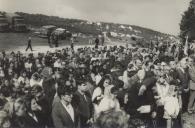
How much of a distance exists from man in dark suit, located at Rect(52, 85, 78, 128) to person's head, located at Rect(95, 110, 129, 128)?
393 mm

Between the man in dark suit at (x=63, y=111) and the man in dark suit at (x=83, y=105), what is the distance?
50 cm

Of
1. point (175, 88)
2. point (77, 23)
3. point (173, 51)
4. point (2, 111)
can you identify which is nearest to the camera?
point (2, 111)

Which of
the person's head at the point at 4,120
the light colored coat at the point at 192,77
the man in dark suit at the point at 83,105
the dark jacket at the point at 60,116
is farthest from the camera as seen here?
the light colored coat at the point at 192,77

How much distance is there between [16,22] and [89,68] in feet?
4.22

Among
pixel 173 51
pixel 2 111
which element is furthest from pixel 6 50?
pixel 173 51

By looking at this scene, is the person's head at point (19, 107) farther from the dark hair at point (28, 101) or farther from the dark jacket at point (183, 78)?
the dark jacket at point (183, 78)

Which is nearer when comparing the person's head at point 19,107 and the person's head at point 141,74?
the person's head at point 19,107

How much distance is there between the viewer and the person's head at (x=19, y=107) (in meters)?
4.28

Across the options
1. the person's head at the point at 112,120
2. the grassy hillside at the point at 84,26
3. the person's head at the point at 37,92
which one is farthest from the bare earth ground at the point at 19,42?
the person's head at the point at 112,120

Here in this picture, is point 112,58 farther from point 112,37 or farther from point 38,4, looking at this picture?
point 38,4

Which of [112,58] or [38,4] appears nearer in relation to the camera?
[38,4]

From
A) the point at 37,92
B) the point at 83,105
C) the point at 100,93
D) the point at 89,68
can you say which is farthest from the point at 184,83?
the point at 37,92

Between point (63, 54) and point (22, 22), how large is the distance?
2.73ft

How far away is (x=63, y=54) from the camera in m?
5.95
